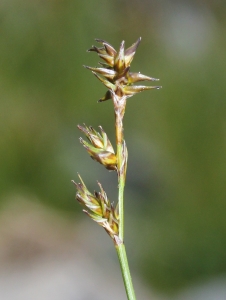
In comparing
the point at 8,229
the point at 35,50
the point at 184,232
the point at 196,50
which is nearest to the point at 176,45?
the point at 196,50

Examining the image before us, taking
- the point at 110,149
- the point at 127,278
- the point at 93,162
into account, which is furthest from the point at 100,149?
the point at 93,162

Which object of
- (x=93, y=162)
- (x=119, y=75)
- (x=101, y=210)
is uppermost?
(x=119, y=75)

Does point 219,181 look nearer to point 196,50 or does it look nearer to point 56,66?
point 196,50

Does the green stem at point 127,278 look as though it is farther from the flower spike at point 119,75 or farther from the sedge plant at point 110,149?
the flower spike at point 119,75

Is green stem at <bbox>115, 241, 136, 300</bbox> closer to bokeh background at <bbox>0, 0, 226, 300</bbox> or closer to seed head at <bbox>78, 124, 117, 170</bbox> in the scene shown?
seed head at <bbox>78, 124, 117, 170</bbox>

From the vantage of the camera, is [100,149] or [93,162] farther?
[93,162]

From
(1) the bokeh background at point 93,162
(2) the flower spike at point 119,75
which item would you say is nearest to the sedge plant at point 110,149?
→ (2) the flower spike at point 119,75

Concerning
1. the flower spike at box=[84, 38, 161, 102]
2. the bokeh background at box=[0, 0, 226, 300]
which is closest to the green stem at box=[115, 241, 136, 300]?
the flower spike at box=[84, 38, 161, 102]

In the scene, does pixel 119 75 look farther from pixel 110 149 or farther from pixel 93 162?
pixel 93 162
